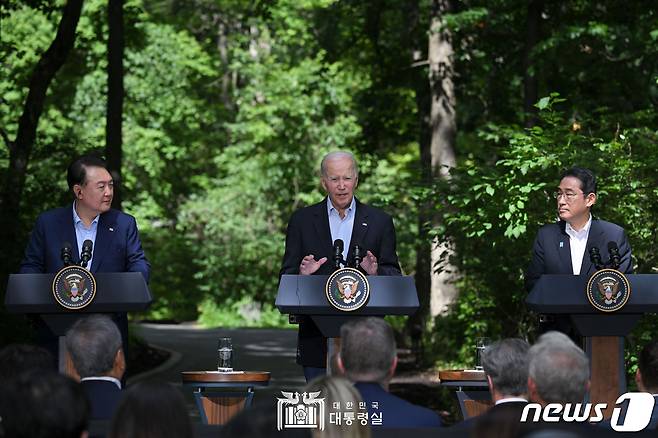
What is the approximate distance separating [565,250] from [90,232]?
2867 mm

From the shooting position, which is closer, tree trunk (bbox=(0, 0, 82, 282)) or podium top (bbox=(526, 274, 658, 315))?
podium top (bbox=(526, 274, 658, 315))

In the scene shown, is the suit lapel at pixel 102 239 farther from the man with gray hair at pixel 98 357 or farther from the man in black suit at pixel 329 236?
the man with gray hair at pixel 98 357

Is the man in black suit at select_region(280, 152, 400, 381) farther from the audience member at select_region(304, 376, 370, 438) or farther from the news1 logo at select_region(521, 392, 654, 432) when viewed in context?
the audience member at select_region(304, 376, 370, 438)

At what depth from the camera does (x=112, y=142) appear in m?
21.3

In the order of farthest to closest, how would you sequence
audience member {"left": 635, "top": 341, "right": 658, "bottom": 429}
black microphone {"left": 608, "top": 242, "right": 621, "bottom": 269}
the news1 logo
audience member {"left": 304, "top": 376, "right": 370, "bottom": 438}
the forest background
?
the forest background < black microphone {"left": 608, "top": 242, "right": 621, "bottom": 269} < audience member {"left": 635, "top": 341, "right": 658, "bottom": 429} < the news1 logo < audience member {"left": 304, "top": 376, "right": 370, "bottom": 438}

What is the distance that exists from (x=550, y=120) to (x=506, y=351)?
27.9 feet

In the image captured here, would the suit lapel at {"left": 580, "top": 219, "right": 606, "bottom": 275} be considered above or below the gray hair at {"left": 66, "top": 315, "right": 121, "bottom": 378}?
above

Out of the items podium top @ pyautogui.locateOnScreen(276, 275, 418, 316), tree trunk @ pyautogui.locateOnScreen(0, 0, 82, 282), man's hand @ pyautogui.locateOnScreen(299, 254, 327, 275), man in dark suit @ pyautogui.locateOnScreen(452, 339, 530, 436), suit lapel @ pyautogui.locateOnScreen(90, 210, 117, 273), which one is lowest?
man in dark suit @ pyautogui.locateOnScreen(452, 339, 530, 436)

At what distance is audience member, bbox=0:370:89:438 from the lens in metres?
4.51

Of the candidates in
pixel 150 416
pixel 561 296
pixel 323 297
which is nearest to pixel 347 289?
pixel 323 297

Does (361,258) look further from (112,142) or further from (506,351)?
(112,142)

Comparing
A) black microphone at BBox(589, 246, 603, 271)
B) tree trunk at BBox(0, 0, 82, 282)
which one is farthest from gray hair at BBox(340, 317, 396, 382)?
tree trunk at BBox(0, 0, 82, 282)

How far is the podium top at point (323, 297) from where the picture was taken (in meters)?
7.74

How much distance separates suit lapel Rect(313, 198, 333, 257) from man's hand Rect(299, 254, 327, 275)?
13.0 inches
